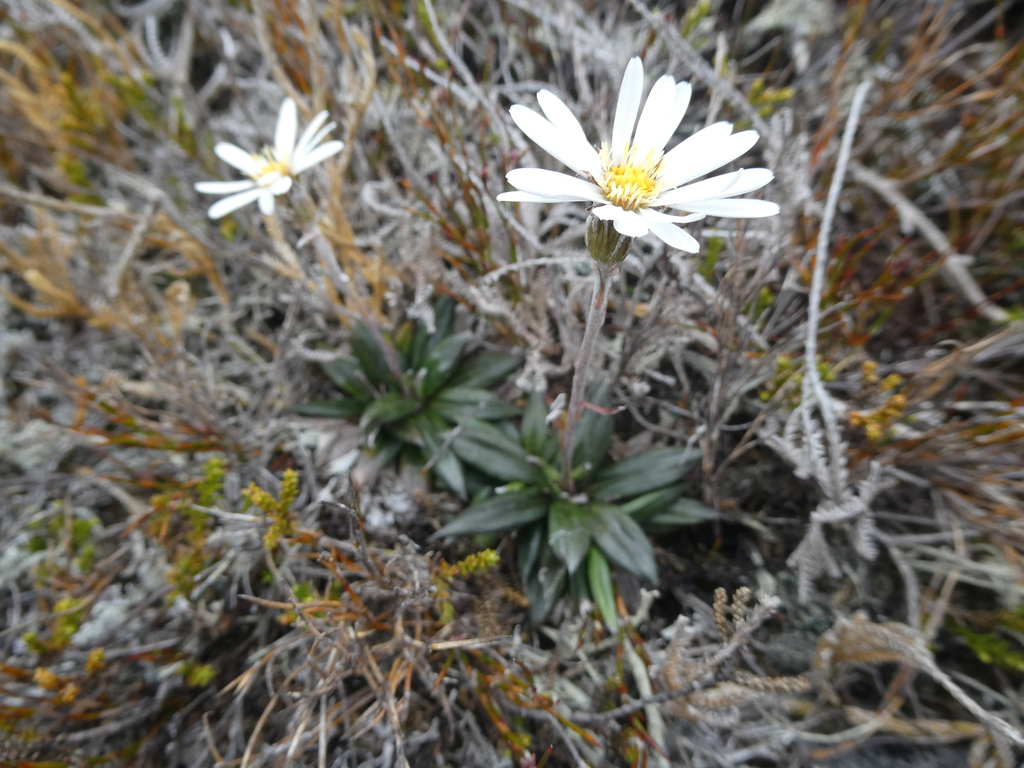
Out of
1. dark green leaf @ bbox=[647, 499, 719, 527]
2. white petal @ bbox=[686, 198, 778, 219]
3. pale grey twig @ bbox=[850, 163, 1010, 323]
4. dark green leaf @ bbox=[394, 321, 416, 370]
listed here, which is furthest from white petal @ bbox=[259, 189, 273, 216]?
pale grey twig @ bbox=[850, 163, 1010, 323]

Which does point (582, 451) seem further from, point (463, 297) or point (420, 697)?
point (420, 697)

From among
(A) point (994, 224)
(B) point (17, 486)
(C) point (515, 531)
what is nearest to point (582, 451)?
(C) point (515, 531)

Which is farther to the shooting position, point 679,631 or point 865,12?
point 865,12

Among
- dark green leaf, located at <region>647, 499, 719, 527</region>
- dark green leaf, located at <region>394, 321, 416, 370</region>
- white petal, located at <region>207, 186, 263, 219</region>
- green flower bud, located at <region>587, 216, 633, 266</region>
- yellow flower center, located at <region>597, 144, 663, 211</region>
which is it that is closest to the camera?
green flower bud, located at <region>587, 216, 633, 266</region>

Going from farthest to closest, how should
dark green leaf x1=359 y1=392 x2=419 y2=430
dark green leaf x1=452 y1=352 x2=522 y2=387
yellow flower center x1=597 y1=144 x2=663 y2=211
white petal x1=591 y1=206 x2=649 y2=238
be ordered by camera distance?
1. dark green leaf x1=452 y1=352 x2=522 y2=387
2. dark green leaf x1=359 y1=392 x2=419 y2=430
3. yellow flower center x1=597 y1=144 x2=663 y2=211
4. white petal x1=591 y1=206 x2=649 y2=238

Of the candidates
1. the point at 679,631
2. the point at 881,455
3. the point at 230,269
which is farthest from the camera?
the point at 230,269

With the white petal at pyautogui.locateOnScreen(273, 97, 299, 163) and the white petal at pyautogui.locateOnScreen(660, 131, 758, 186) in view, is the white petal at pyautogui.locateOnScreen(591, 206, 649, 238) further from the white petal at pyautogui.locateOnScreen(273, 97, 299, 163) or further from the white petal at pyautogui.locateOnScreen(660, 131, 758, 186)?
the white petal at pyautogui.locateOnScreen(273, 97, 299, 163)
